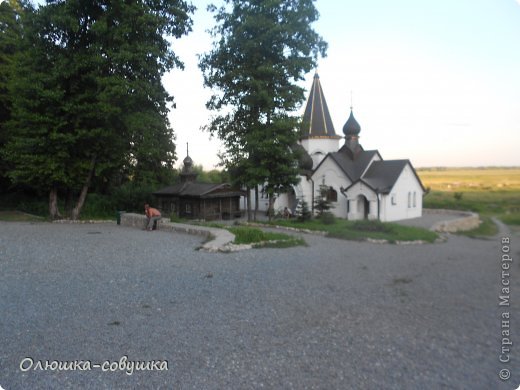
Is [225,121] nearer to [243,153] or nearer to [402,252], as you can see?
[243,153]

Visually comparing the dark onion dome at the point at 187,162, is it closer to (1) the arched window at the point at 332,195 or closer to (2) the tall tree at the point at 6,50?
(1) the arched window at the point at 332,195

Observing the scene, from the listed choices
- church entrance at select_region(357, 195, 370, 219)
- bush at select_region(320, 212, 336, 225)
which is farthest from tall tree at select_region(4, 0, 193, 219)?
church entrance at select_region(357, 195, 370, 219)

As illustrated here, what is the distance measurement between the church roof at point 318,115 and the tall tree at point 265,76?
13.7 metres

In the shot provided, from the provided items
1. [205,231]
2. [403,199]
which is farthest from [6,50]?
[403,199]

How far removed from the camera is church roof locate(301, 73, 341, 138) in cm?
3481

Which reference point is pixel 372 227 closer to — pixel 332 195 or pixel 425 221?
pixel 425 221

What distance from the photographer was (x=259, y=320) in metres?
6.12

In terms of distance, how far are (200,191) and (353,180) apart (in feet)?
38.9

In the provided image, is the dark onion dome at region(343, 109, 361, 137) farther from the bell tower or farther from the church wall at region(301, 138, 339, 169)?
the church wall at region(301, 138, 339, 169)

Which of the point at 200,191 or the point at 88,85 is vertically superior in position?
the point at 88,85

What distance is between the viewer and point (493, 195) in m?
8.41

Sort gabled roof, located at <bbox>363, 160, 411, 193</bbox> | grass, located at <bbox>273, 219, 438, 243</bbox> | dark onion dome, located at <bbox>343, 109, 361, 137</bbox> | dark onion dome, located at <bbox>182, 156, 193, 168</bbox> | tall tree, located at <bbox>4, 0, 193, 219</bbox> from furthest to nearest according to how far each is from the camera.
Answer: dark onion dome, located at <bbox>343, 109, 361, 137</bbox> → dark onion dome, located at <bbox>182, 156, 193, 168</bbox> → gabled roof, located at <bbox>363, 160, 411, 193</bbox> → tall tree, located at <bbox>4, 0, 193, 219</bbox> → grass, located at <bbox>273, 219, 438, 243</bbox>

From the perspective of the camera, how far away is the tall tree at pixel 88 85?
1875 cm

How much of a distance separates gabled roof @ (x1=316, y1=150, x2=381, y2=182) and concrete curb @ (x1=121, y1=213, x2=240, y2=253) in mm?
16081
